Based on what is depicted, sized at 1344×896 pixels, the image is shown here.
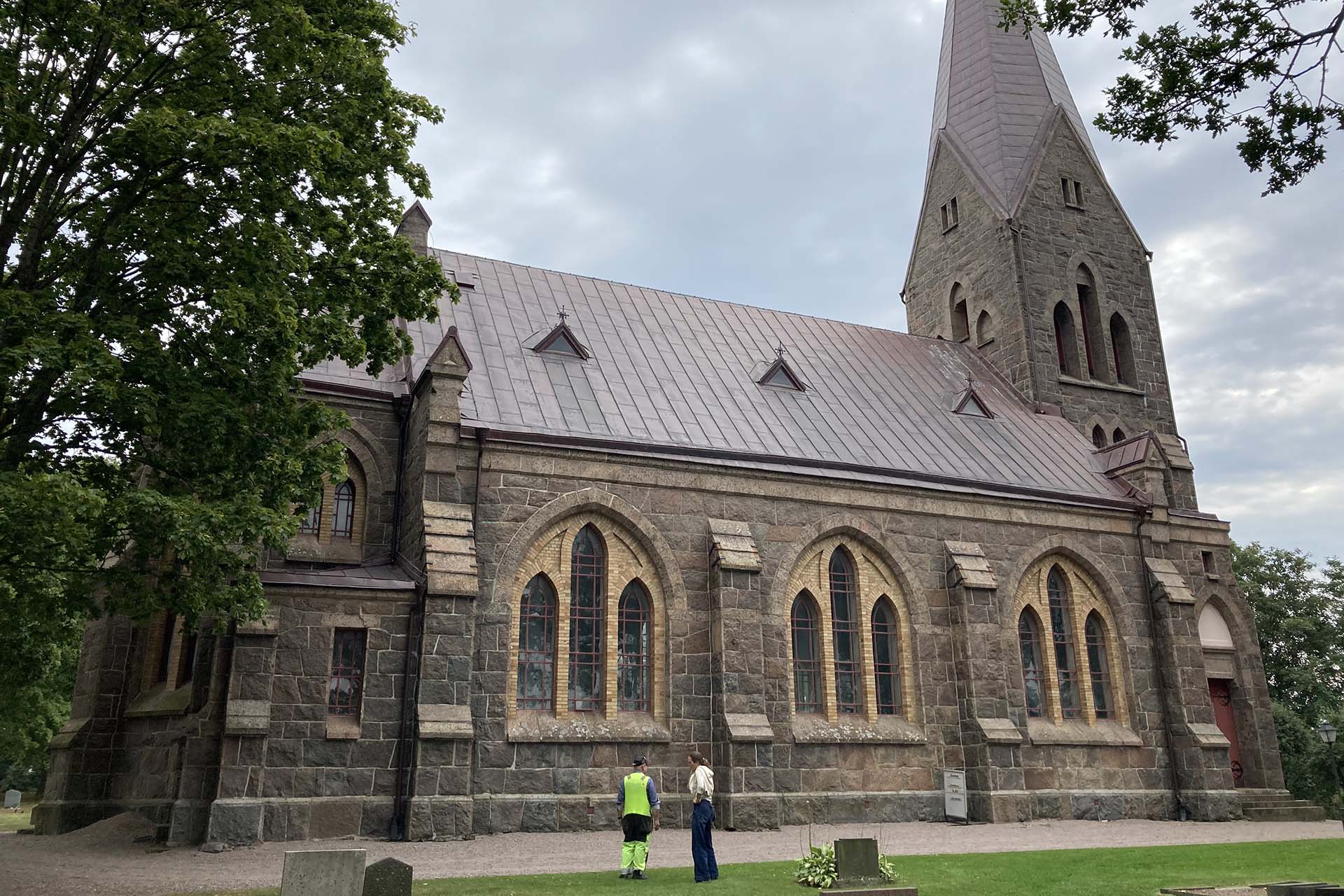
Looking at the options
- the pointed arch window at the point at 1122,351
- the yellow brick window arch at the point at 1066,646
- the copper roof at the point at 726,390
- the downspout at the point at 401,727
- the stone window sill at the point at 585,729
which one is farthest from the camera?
the pointed arch window at the point at 1122,351

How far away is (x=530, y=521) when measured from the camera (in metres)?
18.0

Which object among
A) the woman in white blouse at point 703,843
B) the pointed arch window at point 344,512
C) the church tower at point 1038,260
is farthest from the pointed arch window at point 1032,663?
the pointed arch window at point 344,512

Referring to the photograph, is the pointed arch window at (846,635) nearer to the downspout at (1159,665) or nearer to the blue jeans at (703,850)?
the downspout at (1159,665)

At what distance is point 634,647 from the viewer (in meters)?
18.6

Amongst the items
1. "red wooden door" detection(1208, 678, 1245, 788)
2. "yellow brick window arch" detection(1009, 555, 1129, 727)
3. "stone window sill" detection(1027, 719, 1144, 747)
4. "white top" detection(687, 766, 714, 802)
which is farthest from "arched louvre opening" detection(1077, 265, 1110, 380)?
"white top" detection(687, 766, 714, 802)

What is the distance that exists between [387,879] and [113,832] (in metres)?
9.14

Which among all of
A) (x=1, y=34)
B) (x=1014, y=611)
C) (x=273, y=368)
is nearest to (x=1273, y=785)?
(x=1014, y=611)

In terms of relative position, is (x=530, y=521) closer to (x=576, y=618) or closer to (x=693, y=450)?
(x=576, y=618)

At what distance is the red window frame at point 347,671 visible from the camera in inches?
631

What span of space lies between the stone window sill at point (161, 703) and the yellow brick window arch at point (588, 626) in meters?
5.31

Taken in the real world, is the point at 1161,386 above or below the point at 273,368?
above

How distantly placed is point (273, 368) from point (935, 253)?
82.4 ft

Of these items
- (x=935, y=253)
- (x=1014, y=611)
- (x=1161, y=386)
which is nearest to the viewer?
(x=1014, y=611)

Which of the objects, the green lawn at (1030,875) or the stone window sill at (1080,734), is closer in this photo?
the green lawn at (1030,875)
